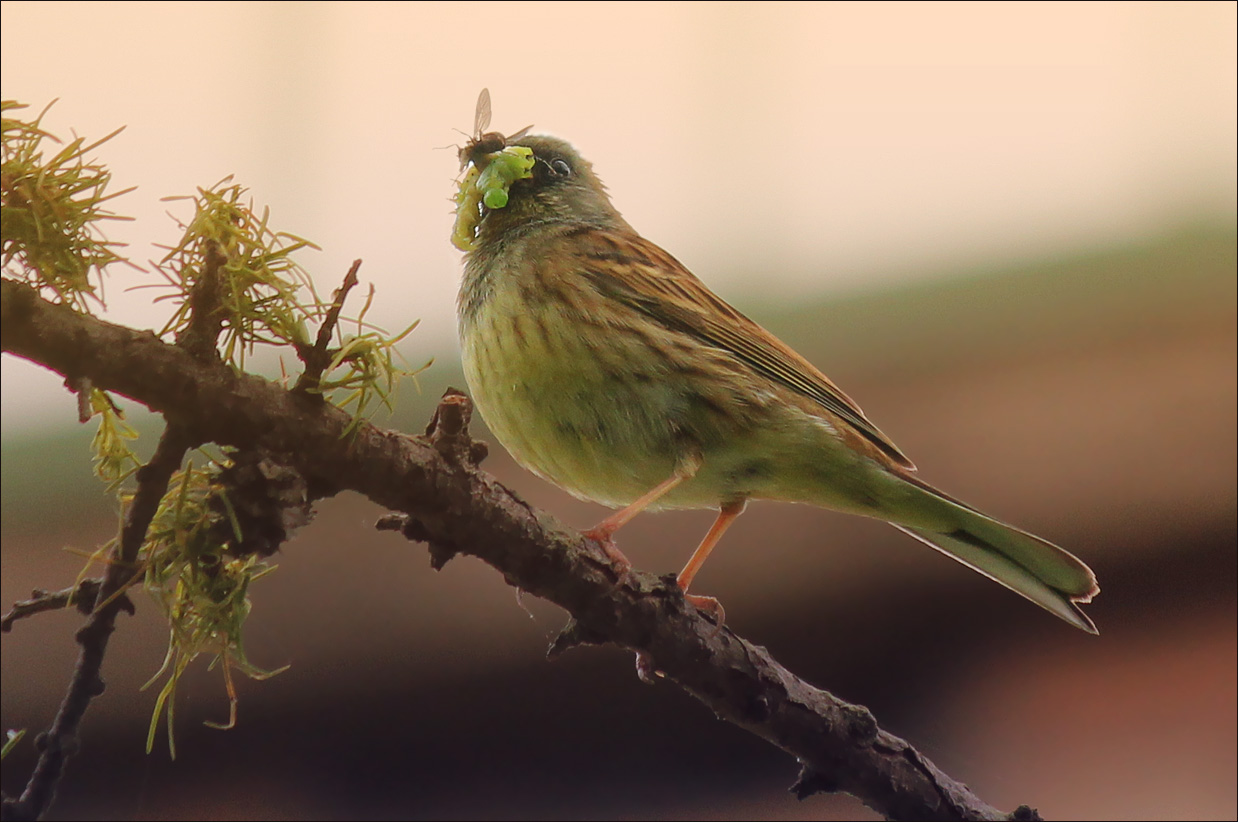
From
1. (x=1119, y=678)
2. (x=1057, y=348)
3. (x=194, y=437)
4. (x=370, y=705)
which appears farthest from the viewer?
(x=1057, y=348)

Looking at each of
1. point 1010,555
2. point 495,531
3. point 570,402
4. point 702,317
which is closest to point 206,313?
point 495,531

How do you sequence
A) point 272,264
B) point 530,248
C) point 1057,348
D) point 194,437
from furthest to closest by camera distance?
point 1057,348
point 530,248
point 272,264
point 194,437

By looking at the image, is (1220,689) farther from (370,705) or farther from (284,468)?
(284,468)

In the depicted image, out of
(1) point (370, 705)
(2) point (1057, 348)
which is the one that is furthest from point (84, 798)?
(2) point (1057, 348)

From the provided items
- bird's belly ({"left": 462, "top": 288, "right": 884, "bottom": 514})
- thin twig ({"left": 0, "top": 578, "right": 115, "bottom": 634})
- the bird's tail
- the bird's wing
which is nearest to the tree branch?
thin twig ({"left": 0, "top": 578, "right": 115, "bottom": 634})

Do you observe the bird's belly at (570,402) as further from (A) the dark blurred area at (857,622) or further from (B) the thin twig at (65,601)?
(B) the thin twig at (65,601)

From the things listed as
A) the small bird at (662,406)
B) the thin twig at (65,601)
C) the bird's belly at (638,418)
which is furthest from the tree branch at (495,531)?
the bird's belly at (638,418)
